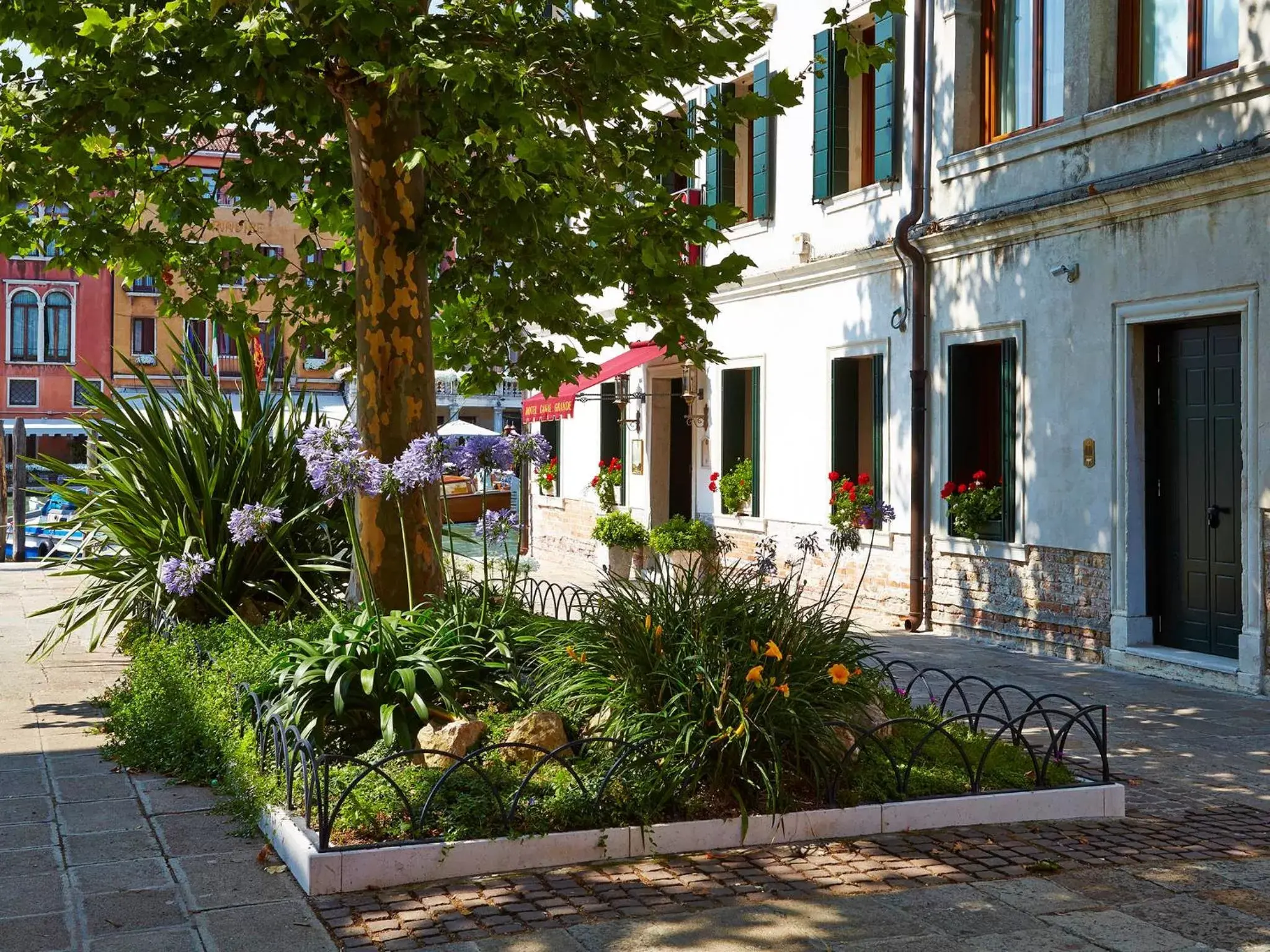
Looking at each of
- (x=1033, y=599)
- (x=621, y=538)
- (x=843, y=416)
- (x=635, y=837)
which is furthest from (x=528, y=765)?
(x=621, y=538)

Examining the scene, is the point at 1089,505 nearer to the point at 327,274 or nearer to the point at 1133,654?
the point at 1133,654

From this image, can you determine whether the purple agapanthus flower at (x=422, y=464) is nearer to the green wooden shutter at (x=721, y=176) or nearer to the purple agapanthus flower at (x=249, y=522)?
the purple agapanthus flower at (x=249, y=522)

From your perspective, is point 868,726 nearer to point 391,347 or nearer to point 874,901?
point 874,901

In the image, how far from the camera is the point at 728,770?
221 inches

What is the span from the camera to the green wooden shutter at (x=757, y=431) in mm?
16312

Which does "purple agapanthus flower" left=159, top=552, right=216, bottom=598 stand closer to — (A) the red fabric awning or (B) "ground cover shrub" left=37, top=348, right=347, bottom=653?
(B) "ground cover shrub" left=37, top=348, right=347, bottom=653

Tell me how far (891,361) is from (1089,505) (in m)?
3.06

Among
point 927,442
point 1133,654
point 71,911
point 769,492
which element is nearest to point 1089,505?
point 1133,654

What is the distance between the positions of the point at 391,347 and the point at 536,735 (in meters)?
3.01

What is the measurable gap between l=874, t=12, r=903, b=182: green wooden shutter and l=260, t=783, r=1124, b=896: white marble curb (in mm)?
8720

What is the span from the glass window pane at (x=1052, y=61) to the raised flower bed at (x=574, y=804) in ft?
23.4

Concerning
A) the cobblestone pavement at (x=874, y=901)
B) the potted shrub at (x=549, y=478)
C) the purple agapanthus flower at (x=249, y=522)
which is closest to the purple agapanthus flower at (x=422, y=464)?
the purple agapanthus flower at (x=249, y=522)

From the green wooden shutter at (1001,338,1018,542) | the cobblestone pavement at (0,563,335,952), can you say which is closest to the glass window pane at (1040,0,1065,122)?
the green wooden shutter at (1001,338,1018,542)

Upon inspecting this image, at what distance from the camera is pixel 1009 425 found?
39.8 ft
